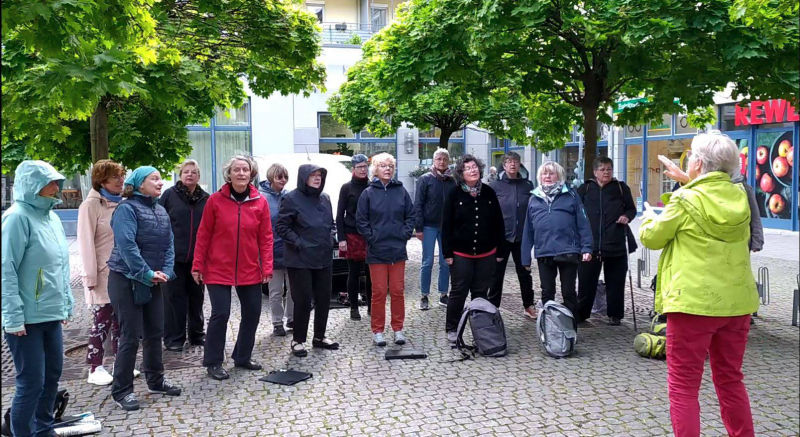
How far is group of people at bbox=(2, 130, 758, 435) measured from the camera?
153 inches

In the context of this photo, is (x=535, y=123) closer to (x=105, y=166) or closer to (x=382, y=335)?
(x=382, y=335)

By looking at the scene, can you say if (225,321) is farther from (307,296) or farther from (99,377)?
(99,377)

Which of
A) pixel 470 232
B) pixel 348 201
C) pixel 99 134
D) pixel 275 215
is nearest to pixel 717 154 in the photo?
pixel 470 232

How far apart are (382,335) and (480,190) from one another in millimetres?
1826

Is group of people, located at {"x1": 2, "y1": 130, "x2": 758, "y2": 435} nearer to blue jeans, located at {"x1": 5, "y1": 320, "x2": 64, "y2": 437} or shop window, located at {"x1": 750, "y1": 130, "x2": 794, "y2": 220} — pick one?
blue jeans, located at {"x1": 5, "y1": 320, "x2": 64, "y2": 437}

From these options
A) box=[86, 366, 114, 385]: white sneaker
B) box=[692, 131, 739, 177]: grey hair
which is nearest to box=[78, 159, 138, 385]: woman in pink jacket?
box=[86, 366, 114, 385]: white sneaker

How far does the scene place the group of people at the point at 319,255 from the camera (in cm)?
388

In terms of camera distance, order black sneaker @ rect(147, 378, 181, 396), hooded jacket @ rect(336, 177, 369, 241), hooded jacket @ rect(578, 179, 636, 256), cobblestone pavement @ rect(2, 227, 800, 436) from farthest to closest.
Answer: hooded jacket @ rect(336, 177, 369, 241) < hooded jacket @ rect(578, 179, 636, 256) < black sneaker @ rect(147, 378, 181, 396) < cobblestone pavement @ rect(2, 227, 800, 436)

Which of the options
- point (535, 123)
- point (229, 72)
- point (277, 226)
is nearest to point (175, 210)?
point (277, 226)

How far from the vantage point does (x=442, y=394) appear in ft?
18.6

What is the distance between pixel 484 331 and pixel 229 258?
255 cm

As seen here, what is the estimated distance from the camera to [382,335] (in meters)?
7.41

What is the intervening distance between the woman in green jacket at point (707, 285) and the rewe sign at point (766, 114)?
1659cm

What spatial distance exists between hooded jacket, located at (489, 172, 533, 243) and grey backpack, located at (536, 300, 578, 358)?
1724 mm
